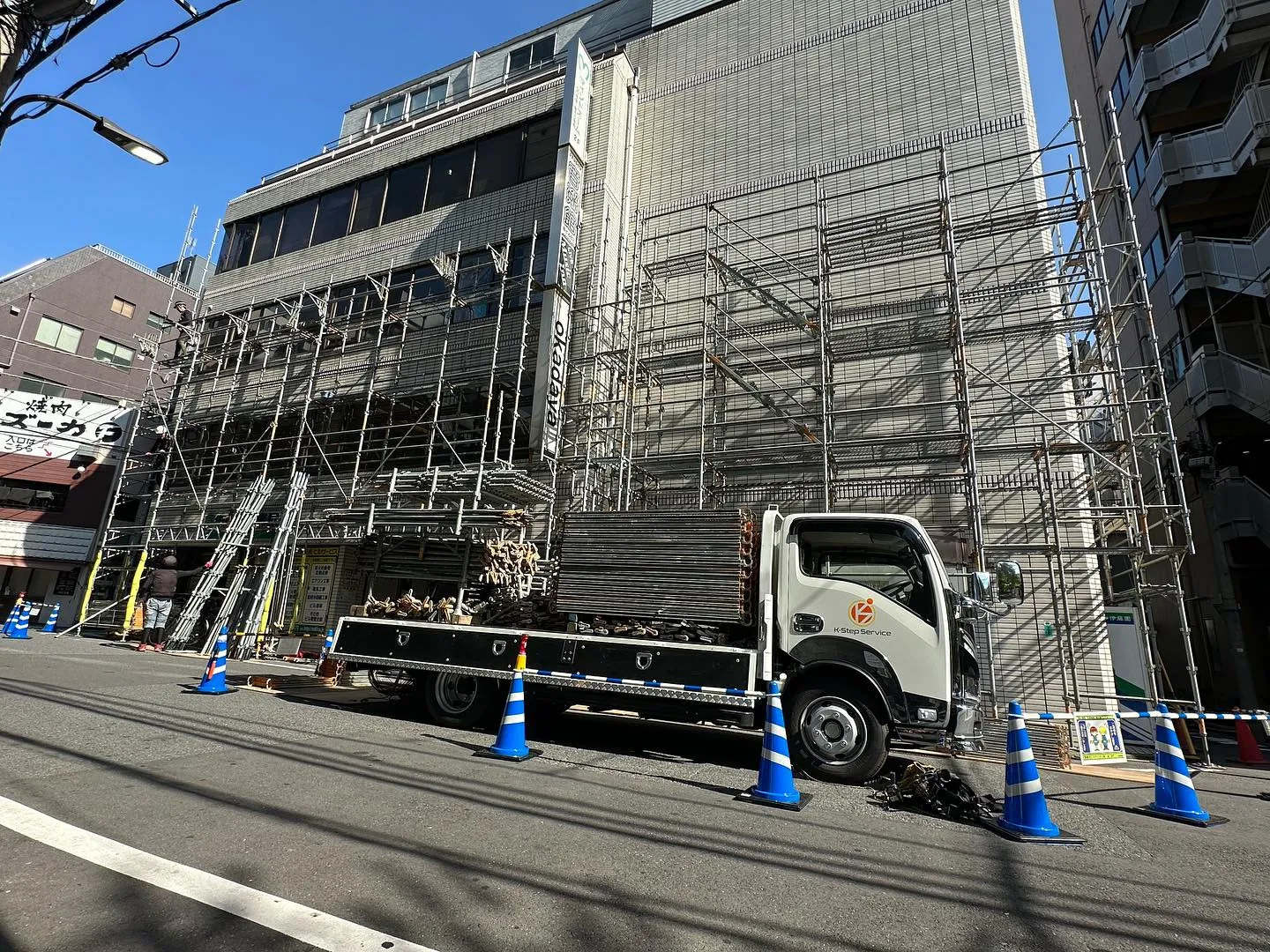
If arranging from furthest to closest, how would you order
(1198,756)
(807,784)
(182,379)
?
(182,379) < (1198,756) < (807,784)

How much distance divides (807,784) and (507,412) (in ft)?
35.9

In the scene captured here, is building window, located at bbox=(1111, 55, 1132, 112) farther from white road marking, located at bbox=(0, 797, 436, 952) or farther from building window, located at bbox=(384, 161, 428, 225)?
white road marking, located at bbox=(0, 797, 436, 952)

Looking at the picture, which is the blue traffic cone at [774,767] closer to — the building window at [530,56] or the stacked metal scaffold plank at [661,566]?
the stacked metal scaffold plank at [661,566]

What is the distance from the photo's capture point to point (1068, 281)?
36.0ft

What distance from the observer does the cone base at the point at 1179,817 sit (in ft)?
18.0

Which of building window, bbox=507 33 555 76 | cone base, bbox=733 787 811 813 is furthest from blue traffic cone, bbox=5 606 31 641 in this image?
building window, bbox=507 33 555 76

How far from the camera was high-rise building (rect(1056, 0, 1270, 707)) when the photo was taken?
15.0m

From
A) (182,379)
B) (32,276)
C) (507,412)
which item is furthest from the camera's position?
(32,276)

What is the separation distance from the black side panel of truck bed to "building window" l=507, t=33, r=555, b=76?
1985 cm

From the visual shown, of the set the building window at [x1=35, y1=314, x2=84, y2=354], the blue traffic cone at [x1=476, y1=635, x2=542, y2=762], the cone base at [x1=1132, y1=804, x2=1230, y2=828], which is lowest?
the cone base at [x1=1132, y1=804, x2=1230, y2=828]

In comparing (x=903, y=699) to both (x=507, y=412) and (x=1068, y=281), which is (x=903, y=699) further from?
(x=507, y=412)

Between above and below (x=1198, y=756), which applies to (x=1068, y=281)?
above

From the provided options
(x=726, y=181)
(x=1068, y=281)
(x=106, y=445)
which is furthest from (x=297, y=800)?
(x=106, y=445)

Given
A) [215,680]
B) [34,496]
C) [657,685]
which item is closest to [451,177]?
[215,680]
